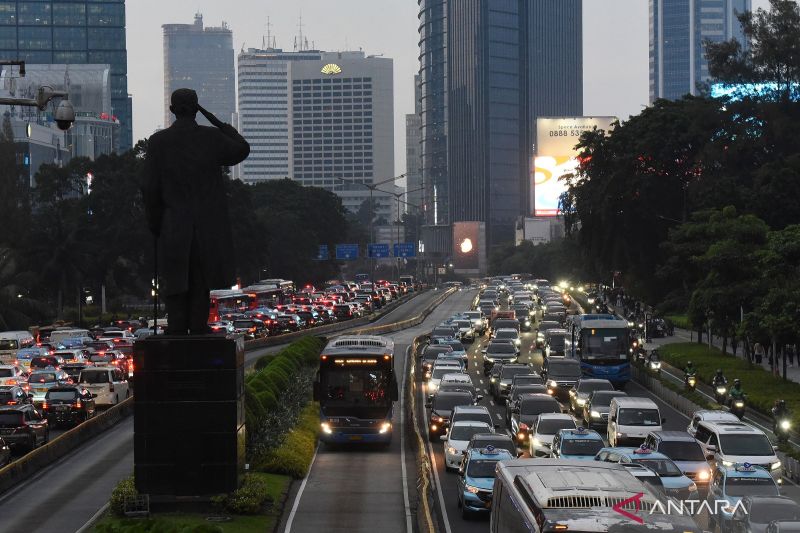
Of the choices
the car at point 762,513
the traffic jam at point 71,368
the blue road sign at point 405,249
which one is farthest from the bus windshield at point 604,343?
the blue road sign at point 405,249

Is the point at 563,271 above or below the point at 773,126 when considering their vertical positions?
below

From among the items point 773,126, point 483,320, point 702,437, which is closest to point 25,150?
point 483,320

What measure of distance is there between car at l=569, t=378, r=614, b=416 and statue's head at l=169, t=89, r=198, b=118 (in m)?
30.1

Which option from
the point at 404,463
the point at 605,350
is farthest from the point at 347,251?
the point at 404,463

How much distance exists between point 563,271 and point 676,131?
306 ft

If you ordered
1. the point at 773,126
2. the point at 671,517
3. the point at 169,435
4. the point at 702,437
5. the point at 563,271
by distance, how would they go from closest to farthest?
the point at 671,517, the point at 169,435, the point at 702,437, the point at 773,126, the point at 563,271

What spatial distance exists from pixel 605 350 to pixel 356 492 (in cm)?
2960

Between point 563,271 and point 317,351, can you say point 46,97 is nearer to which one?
point 317,351

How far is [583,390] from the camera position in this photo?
2002 inches

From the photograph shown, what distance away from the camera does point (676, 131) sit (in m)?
94.8

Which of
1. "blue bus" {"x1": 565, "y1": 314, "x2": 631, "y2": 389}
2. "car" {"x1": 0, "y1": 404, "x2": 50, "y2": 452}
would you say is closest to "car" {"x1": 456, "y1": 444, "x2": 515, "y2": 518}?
"car" {"x1": 0, "y1": 404, "x2": 50, "y2": 452}

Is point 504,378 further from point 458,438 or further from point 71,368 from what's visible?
point 458,438

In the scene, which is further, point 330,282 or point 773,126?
point 330,282

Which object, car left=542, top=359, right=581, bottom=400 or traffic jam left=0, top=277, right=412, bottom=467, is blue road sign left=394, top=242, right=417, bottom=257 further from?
car left=542, top=359, right=581, bottom=400
